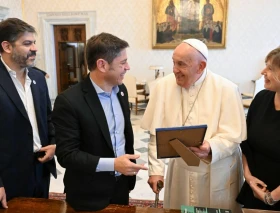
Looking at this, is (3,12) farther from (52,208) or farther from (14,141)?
(52,208)

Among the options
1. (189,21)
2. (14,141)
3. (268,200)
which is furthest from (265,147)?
(189,21)

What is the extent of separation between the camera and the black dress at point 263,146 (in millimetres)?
1677

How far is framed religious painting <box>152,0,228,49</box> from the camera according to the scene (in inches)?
317

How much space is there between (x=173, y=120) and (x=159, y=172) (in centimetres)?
37

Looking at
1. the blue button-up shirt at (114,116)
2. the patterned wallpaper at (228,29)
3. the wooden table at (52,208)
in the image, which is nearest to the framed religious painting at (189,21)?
the patterned wallpaper at (228,29)

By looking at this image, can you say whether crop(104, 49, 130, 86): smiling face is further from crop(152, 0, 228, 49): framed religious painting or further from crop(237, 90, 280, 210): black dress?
crop(152, 0, 228, 49): framed religious painting

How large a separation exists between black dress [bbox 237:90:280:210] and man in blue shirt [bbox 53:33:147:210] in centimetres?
80

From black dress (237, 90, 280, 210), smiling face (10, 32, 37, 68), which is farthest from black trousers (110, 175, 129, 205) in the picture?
smiling face (10, 32, 37, 68)

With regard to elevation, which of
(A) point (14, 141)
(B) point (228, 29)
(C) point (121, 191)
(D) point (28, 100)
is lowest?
(C) point (121, 191)

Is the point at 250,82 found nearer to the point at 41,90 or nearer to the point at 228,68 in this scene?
the point at 228,68

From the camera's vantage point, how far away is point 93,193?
160 cm

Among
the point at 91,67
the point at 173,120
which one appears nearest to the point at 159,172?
the point at 173,120

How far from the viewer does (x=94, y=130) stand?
1545 millimetres

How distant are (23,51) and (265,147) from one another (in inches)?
67.6
